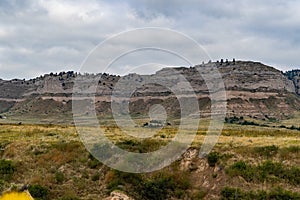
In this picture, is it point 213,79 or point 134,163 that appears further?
point 213,79

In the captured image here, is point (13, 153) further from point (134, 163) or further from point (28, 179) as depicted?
point (134, 163)

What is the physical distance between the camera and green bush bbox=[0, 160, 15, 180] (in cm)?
2777

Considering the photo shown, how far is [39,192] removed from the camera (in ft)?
84.1

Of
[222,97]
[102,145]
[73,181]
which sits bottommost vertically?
[73,181]

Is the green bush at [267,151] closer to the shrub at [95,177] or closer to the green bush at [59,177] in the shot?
the shrub at [95,177]

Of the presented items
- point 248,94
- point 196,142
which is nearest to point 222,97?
point 248,94

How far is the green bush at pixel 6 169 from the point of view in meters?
27.8

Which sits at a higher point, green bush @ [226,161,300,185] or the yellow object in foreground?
the yellow object in foreground

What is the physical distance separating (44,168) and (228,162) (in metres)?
13.3

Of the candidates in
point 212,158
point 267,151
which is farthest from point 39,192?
point 267,151

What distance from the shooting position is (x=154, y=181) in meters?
27.4

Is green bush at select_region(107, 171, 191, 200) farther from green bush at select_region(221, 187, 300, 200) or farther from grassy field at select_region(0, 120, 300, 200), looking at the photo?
green bush at select_region(221, 187, 300, 200)

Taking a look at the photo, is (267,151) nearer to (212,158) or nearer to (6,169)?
(212,158)

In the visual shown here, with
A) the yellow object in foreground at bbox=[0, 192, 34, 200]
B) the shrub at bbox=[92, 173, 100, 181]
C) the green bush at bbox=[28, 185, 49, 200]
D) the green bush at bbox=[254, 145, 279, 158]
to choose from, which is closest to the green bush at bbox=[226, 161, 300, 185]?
the green bush at bbox=[254, 145, 279, 158]
